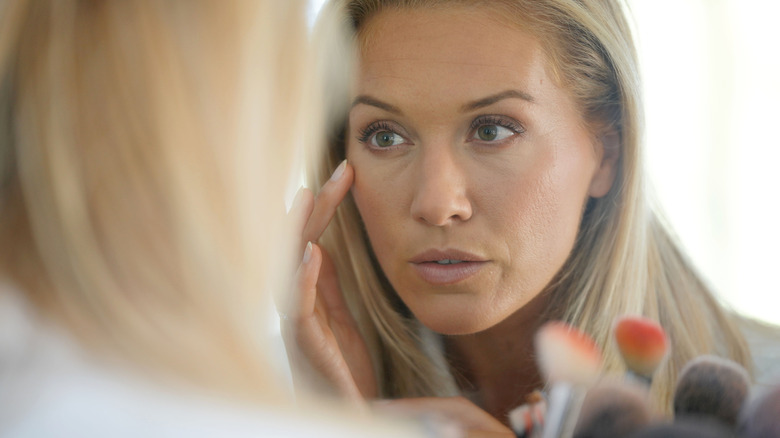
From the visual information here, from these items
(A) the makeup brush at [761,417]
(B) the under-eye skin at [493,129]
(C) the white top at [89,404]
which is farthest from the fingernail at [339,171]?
(A) the makeup brush at [761,417]

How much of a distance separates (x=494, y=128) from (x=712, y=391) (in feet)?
0.73

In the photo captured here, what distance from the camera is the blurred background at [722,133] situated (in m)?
0.52

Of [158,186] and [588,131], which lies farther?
[588,131]

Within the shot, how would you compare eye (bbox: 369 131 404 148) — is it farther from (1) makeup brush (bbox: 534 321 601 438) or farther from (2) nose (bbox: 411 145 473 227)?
(1) makeup brush (bbox: 534 321 601 438)

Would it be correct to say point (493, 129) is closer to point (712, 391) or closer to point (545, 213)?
point (545, 213)

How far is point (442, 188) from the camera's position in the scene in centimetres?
49

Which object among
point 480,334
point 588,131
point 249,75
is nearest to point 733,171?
point 588,131

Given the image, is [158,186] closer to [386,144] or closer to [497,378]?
[386,144]

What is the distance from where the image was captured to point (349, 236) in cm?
56

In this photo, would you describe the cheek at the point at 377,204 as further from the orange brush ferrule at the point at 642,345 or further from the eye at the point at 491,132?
the orange brush ferrule at the point at 642,345

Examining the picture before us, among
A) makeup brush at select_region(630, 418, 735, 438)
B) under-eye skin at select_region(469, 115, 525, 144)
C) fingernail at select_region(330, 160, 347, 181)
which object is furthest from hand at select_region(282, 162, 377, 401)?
makeup brush at select_region(630, 418, 735, 438)

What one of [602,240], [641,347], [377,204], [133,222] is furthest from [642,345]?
[133,222]

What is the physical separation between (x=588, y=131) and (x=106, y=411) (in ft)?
1.24

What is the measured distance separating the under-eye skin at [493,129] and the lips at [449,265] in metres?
0.08
